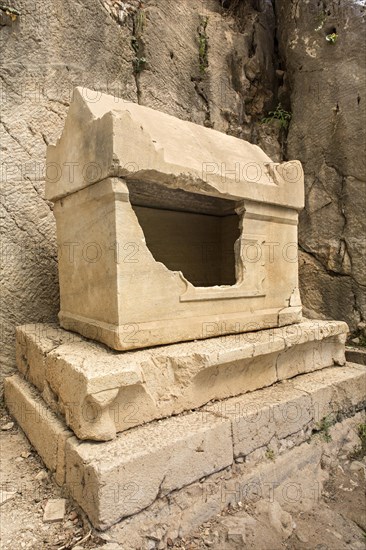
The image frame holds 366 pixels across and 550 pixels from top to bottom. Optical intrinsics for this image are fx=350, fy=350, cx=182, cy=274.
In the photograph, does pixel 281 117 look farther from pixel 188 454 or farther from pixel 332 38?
pixel 188 454

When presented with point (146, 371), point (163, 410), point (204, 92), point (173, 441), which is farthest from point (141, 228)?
point (204, 92)

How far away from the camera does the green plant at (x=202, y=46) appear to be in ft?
15.1

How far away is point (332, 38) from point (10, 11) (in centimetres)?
364

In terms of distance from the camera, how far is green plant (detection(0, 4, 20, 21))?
3.12m

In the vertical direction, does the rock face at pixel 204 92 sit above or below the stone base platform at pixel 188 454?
above

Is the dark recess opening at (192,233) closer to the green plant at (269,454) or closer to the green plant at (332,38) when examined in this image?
the green plant at (269,454)

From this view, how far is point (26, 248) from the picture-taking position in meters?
3.12

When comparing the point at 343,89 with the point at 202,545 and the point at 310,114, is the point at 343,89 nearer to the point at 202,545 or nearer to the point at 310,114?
the point at 310,114

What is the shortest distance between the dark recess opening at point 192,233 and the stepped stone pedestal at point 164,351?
31 centimetres

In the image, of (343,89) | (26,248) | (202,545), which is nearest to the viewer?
(202,545)

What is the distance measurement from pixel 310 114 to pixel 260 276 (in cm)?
300

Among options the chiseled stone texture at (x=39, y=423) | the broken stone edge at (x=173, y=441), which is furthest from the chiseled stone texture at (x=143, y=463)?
the chiseled stone texture at (x=39, y=423)

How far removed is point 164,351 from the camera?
83.0 inches

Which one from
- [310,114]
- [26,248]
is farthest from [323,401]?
[310,114]
